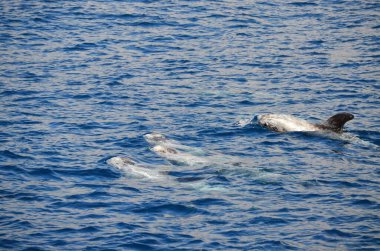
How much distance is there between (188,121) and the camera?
22438mm

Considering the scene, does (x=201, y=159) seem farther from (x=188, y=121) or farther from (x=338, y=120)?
(x=338, y=120)

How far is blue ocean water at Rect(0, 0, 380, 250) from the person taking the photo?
50.4 ft

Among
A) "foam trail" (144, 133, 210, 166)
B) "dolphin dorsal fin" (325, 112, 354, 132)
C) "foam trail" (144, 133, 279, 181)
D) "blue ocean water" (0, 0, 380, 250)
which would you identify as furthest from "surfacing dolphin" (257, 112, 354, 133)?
"foam trail" (144, 133, 210, 166)

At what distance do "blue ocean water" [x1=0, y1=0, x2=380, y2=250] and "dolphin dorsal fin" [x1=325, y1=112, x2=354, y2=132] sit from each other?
1.42 feet

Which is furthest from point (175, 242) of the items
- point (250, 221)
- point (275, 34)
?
point (275, 34)

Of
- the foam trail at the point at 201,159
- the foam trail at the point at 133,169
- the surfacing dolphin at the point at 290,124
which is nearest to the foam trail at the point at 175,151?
the foam trail at the point at 201,159

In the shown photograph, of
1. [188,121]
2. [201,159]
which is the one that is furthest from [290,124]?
[201,159]

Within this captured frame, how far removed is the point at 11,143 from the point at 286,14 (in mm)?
19389

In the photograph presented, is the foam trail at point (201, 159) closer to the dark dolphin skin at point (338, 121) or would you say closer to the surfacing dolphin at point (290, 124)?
the surfacing dolphin at point (290, 124)

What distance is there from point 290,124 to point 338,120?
1582mm

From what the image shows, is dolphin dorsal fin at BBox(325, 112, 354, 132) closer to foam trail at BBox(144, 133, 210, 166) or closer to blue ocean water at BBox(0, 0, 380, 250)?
blue ocean water at BBox(0, 0, 380, 250)

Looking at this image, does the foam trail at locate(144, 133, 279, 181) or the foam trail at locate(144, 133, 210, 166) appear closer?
the foam trail at locate(144, 133, 279, 181)

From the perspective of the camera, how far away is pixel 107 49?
30500 mm

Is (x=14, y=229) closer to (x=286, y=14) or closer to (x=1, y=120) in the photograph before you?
(x=1, y=120)
